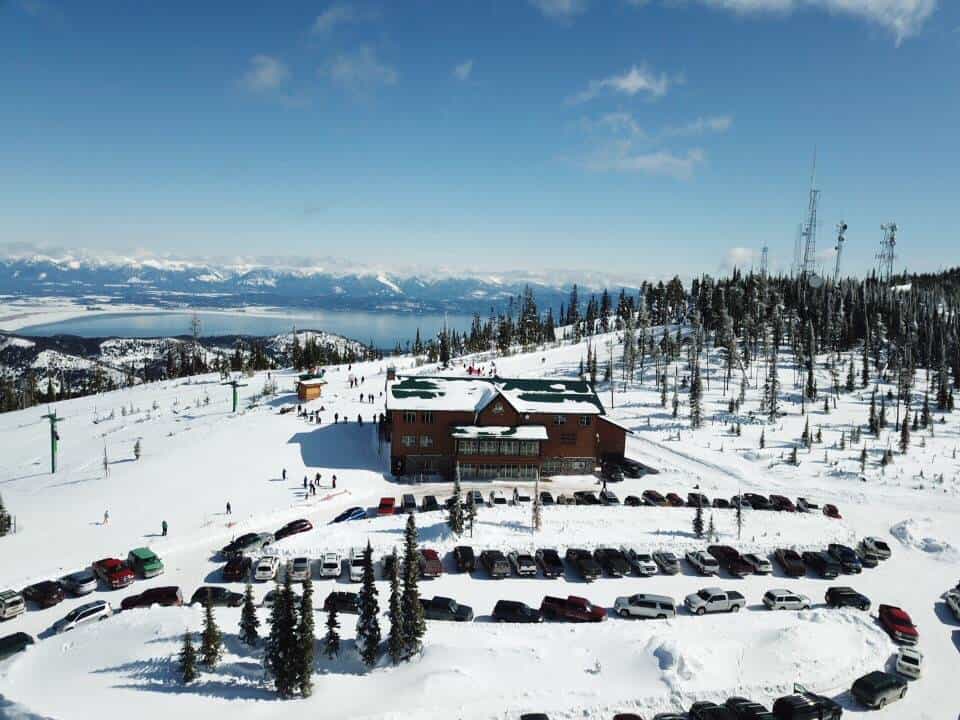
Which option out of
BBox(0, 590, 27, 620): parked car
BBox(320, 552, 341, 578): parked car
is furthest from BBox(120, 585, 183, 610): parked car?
BBox(320, 552, 341, 578): parked car

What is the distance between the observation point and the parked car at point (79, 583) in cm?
3030

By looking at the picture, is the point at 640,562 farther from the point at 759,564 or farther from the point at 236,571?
the point at 236,571

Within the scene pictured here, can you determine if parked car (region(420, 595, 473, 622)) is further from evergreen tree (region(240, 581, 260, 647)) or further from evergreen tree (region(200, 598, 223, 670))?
evergreen tree (region(200, 598, 223, 670))

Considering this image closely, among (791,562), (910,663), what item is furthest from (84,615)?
(791,562)

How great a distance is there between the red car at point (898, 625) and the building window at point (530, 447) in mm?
28139

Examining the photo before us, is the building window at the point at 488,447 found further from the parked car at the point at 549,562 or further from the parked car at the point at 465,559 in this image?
the parked car at the point at 465,559

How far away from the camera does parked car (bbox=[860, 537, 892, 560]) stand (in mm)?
37188

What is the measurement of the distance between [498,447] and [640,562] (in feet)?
67.4

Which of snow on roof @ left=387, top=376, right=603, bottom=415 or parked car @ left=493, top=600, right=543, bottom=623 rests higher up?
snow on roof @ left=387, top=376, right=603, bottom=415

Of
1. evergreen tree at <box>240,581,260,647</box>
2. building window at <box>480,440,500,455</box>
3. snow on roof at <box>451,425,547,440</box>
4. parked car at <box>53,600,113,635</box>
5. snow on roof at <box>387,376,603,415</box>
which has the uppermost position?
snow on roof at <box>387,376,603,415</box>

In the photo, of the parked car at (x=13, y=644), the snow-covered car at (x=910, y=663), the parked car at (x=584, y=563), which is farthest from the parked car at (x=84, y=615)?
the snow-covered car at (x=910, y=663)

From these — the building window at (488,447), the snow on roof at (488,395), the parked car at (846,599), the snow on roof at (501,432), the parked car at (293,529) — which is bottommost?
the parked car at (293,529)

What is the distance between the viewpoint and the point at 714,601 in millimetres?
30125

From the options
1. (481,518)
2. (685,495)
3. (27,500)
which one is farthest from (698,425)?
(27,500)
